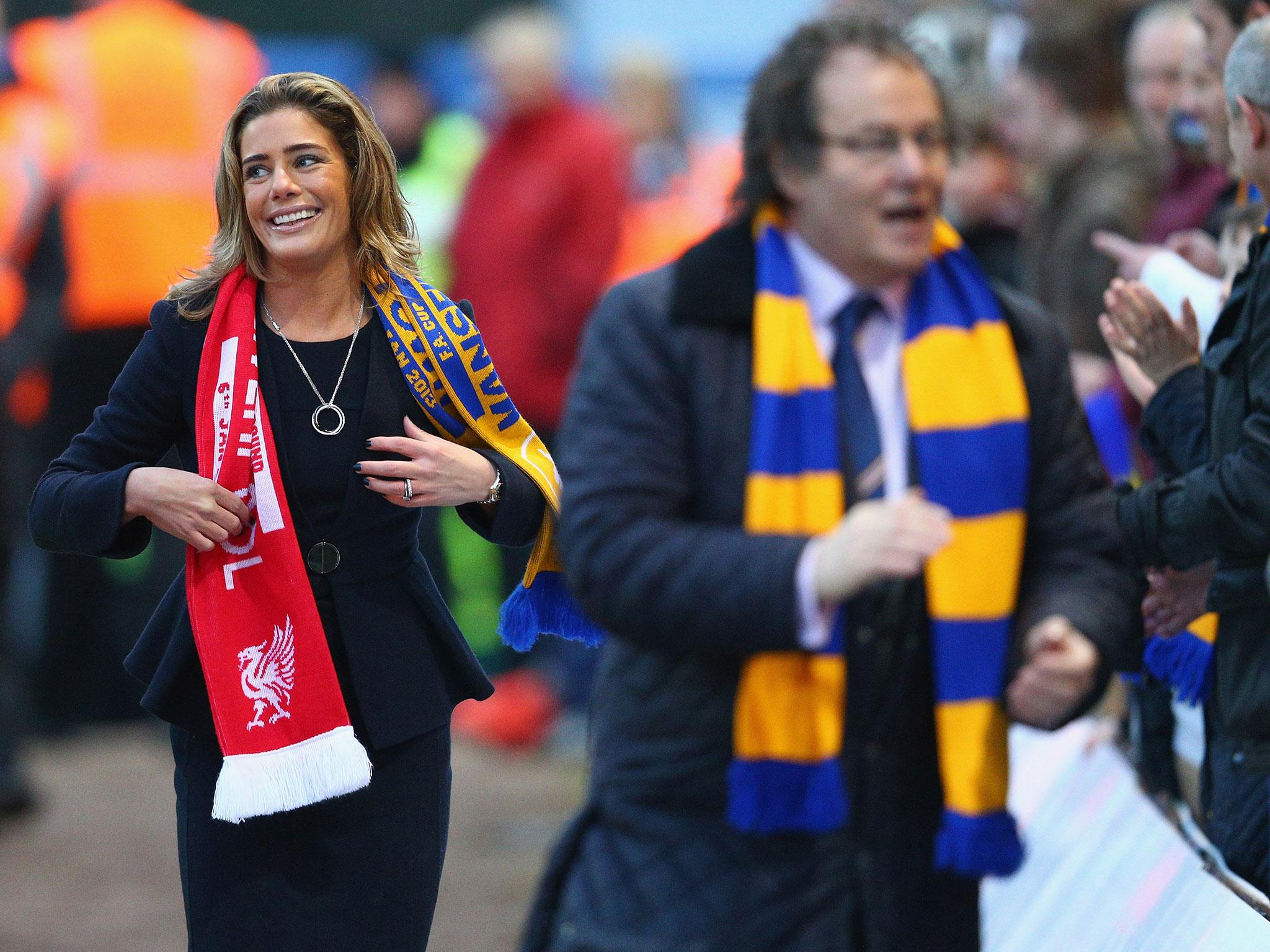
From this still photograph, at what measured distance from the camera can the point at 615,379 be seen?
112 inches

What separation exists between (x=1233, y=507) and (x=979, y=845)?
629 millimetres

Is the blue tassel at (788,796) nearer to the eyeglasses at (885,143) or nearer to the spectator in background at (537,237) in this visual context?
the eyeglasses at (885,143)

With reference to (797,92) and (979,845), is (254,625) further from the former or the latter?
(797,92)

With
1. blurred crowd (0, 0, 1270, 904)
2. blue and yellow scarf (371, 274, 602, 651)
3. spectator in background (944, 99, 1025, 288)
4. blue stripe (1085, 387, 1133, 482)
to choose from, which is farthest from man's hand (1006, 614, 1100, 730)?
spectator in background (944, 99, 1025, 288)

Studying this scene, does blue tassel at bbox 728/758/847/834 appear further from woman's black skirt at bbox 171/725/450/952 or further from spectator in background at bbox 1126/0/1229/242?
spectator in background at bbox 1126/0/1229/242

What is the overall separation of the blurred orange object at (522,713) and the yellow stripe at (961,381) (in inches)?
90.0

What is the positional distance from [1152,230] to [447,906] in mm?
2364

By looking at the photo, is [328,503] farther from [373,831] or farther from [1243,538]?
[1243,538]

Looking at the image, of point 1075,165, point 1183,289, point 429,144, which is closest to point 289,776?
point 1183,289

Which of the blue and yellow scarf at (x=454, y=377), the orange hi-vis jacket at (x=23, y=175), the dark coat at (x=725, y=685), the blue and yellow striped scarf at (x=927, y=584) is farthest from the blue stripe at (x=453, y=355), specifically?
the orange hi-vis jacket at (x=23, y=175)

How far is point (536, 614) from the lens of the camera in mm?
1996

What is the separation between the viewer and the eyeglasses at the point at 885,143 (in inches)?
114

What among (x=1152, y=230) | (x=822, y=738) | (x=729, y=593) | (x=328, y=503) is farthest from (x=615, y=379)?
(x=1152, y=230)

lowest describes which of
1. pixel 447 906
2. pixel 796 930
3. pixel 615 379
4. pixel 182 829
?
pixel 447 906
